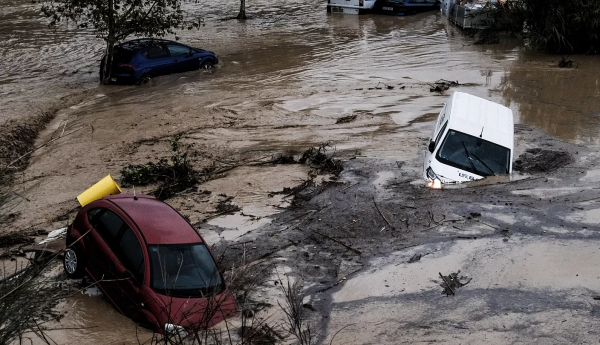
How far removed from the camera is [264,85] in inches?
818

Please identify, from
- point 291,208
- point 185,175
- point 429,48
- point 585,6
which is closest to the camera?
point 291,208

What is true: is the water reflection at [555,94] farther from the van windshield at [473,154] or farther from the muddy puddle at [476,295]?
the muddy puddle at [476,295]

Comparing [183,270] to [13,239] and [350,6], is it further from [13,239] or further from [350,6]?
[350,6]

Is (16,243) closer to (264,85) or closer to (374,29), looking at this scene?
(264,85)

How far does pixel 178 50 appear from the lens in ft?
71.7

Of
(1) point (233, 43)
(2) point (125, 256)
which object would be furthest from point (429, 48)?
(2) point (125, 256)

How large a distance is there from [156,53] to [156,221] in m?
13.6

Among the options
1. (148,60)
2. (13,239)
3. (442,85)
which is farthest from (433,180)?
(148,60)

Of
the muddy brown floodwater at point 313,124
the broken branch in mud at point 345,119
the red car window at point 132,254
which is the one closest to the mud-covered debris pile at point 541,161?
the muddy brown floodwater at point 313,124

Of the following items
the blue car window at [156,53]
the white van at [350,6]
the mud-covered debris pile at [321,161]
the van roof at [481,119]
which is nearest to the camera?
the van roof at [481,119]

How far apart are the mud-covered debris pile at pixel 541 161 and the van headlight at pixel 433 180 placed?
193 cm

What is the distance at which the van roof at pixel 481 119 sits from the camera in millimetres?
12414

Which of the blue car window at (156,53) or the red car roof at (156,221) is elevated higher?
the blue car window at (156,53)

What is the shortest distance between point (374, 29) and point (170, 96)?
13.7 meters
